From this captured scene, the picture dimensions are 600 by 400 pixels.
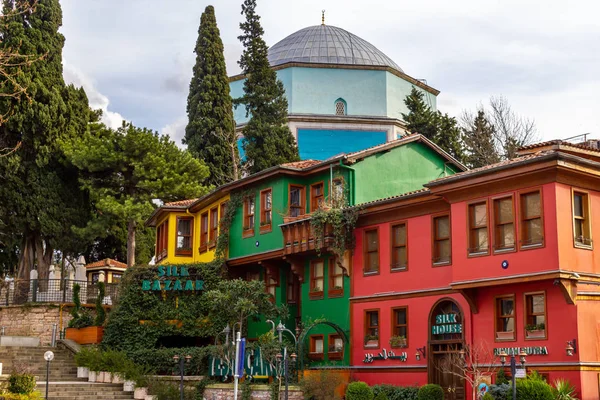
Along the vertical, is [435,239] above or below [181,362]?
above

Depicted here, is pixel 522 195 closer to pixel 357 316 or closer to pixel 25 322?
pixel 357 316

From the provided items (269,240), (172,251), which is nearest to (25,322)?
(172,251)

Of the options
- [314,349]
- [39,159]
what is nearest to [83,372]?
[314,349]

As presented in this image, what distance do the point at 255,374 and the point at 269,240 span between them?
571 cm

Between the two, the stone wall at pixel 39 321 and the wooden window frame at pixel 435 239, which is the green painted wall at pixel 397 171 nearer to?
the wooden window frame at pixel 435 239

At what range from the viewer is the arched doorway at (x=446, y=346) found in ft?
86.2

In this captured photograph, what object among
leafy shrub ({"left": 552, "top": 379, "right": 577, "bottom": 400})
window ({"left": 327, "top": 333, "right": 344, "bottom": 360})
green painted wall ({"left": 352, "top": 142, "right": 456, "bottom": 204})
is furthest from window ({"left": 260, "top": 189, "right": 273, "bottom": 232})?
leafy shrub ({"left": 552, "top": 379, "right": 577, "bottom": 400})

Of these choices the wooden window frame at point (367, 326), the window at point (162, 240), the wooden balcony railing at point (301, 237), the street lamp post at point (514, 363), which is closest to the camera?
the street lamp post at point (514, 363)

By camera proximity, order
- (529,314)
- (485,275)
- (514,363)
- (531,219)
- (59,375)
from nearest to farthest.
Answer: (514,363) < (531,219) < (529,314) < (485,275) < (59,375)

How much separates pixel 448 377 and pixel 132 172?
2406cm

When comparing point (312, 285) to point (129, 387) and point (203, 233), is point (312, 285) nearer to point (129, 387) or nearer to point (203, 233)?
point (129, 387)

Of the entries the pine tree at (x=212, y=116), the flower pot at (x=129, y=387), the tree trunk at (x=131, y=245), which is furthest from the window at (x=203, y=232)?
the flower pot at (x=129, y=387)

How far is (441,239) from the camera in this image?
91.0 ft

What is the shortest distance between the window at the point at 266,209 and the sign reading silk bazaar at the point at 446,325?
899 centimetres
